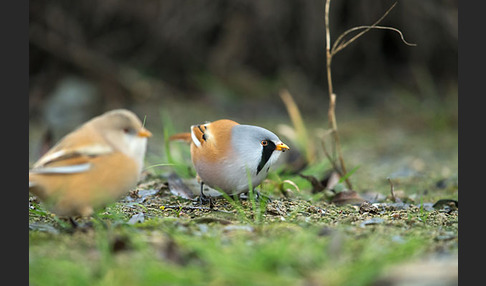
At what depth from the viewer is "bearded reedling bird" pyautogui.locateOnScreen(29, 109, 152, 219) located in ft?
9.00

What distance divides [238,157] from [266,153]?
0.17m

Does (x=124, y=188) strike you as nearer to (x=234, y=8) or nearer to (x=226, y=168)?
(x=226, y=168)

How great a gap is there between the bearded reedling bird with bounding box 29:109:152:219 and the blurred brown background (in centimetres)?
435


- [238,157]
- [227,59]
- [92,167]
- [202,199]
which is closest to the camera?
[92,167]

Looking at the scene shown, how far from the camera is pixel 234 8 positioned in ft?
26.0

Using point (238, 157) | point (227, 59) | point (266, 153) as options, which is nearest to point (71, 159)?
point (238, 157)

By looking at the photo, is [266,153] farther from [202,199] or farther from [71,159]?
[71,159]

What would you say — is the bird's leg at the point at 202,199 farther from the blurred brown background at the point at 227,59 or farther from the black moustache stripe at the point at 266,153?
the blurred brown background at the point at 227,59

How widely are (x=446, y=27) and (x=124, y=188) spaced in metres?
5.69

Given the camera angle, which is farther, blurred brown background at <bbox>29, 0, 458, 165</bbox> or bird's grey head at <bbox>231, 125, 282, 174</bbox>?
blurred brown background at <bbox>29, 0, 458, 165</bbox>

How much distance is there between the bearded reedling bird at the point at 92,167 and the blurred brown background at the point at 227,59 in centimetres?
435

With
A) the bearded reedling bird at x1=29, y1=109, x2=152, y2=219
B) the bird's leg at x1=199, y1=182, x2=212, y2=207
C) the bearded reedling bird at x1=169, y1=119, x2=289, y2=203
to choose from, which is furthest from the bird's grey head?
the bearded reedling bird at x1=29, y1=109, x2=152, y2=219

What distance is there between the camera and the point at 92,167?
2.74m

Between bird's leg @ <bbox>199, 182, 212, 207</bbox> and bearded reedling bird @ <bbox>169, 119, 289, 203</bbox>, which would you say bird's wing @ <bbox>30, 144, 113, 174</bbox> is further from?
bird's leg @ <bbox>199, 182, 212, 207</bbox>
